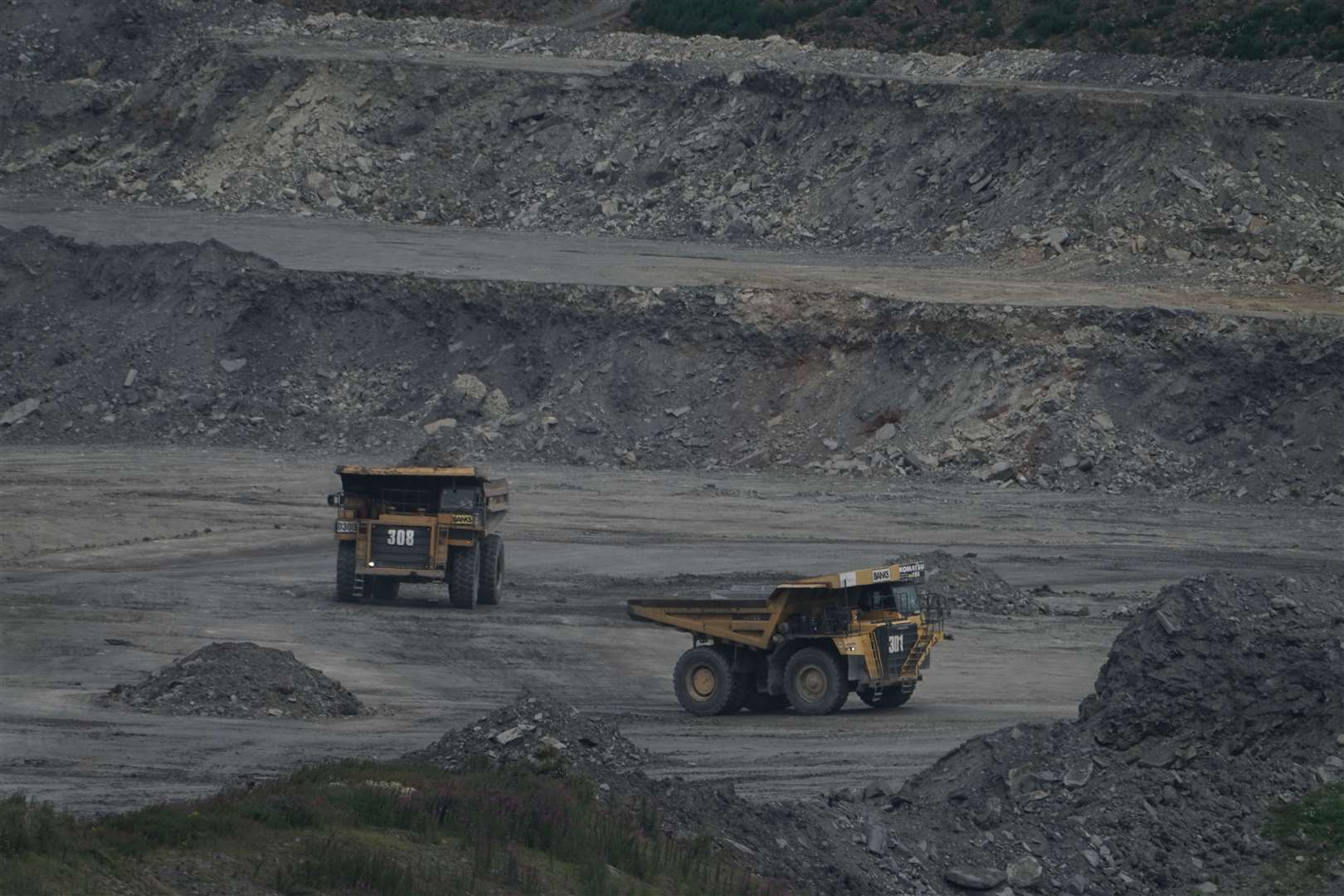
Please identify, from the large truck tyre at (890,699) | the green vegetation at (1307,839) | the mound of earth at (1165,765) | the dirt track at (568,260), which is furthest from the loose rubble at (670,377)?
the green vegetation at (1307,839)

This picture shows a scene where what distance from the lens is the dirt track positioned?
39.1m

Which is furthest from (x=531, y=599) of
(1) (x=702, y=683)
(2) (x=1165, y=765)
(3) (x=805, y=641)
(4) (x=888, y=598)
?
(2) (x=1165, y=765)

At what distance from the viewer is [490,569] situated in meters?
26.0

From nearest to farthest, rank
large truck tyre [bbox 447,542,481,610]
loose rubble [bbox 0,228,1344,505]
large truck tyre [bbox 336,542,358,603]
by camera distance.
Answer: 1. large truck tyre [bbox 447,542,481,610]
2. large truck tyre [bbox 336,542,358,603]
3. loose rubble [bbox 0,228,1344,505]

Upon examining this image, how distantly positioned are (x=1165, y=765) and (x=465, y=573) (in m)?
12.5

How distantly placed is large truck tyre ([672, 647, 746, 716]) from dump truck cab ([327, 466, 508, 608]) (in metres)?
6.31

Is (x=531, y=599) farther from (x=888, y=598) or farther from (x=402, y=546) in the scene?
(x=888, y=598)

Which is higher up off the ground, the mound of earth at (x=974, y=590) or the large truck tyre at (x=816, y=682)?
the mound of earth at (x=974, y=590)

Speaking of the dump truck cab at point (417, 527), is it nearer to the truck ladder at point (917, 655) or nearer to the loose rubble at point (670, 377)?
the truck ladder at point (917, 655)

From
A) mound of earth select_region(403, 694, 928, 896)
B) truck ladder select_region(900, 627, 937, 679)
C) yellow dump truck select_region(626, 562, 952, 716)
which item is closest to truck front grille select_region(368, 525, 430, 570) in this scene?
yellow dump truck select_region(626, 562, 952, 716)

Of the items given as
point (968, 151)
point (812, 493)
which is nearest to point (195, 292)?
point (812, 493)

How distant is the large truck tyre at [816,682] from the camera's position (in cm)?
1952

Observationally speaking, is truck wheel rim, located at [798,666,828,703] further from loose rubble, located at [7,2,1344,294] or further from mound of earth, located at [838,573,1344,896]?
loose rubble, located at [7,2,1344,294]

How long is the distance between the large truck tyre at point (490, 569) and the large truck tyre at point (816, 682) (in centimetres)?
716
